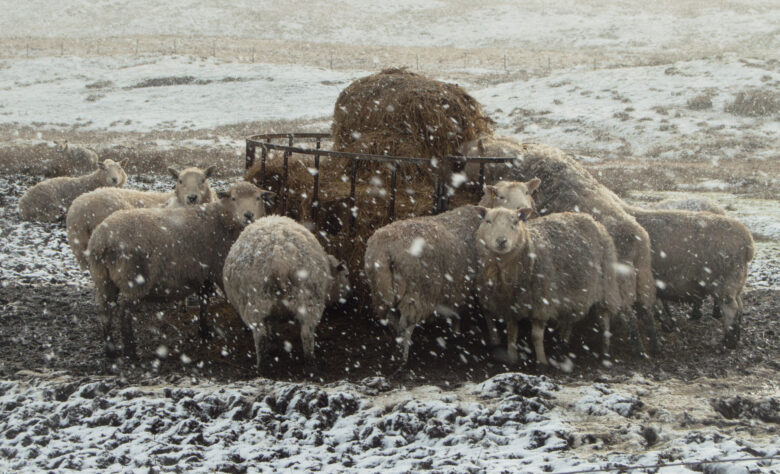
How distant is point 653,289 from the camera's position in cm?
715

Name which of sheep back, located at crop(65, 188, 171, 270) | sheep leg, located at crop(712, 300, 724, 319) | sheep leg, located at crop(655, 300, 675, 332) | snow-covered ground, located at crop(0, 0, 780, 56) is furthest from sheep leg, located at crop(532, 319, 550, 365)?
snow-covered ground, located at crop(0, 0, 780, 56)

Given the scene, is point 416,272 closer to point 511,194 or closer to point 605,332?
point 511,194

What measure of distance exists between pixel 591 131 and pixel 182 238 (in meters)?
19.7

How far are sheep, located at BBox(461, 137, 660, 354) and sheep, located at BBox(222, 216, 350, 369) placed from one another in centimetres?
309

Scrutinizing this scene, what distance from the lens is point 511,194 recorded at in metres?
7.41

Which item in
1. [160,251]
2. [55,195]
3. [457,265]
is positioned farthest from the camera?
[55,195]

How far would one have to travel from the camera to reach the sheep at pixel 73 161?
16.8 m

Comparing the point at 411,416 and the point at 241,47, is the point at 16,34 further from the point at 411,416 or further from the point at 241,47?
the point at 411,416

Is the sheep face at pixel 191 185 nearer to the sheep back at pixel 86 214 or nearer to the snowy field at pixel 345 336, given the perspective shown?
the sheep back at pixel 86 214

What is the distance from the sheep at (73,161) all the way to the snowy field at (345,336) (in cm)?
77

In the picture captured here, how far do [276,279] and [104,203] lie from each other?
434 cm

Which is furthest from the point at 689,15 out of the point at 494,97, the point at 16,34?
the point at 16,34

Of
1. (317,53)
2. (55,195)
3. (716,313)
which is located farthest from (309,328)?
(317,53)

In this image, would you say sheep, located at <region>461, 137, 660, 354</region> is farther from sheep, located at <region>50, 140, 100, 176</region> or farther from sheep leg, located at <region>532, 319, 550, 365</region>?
sheep, located at <region>50, 140, 100, 176</region>
